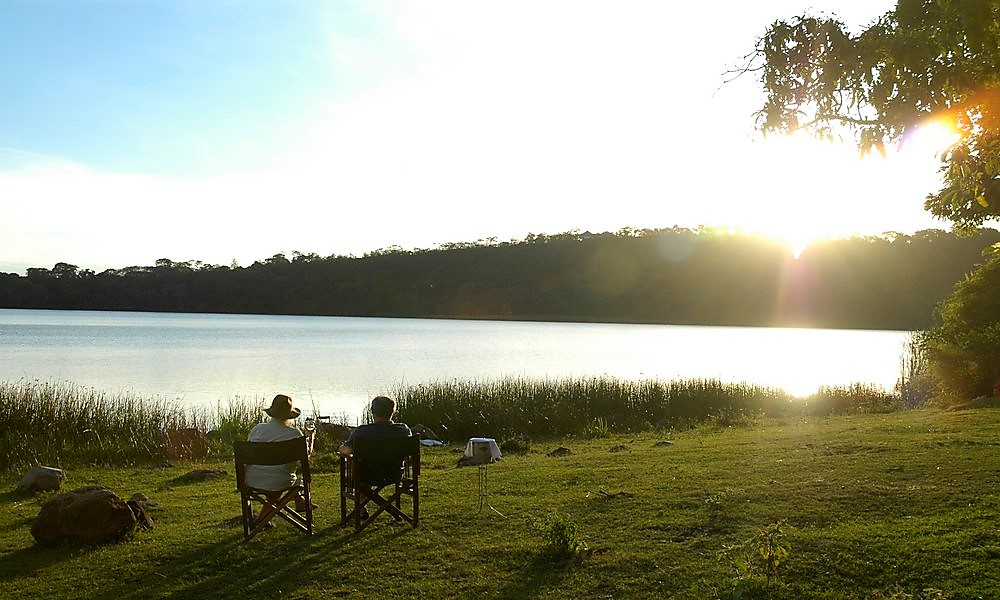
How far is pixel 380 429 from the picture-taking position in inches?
237

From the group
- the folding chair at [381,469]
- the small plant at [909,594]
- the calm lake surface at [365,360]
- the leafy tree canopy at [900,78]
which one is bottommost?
the calm lake surface at [365,360]

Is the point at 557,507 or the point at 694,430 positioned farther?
the point at 694,430

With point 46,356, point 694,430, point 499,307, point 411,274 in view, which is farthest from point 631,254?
point 694,430

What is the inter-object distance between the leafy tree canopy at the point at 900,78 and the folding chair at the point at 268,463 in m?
3.87

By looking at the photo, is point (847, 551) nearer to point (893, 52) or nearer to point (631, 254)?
point (893, 52)

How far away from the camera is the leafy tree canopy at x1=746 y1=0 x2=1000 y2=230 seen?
3.29m

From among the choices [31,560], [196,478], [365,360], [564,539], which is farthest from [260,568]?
[365,360]

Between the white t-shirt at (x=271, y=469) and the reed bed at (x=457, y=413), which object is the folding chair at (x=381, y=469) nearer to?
the white t-shirt at (x=271, y=469)

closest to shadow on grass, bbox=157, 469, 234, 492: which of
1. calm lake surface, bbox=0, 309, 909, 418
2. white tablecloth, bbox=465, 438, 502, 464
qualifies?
white tablecloth, bbox=465, 438, 502, 464

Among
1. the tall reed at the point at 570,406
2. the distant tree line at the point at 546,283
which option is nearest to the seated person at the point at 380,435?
the tall reed at the point at 570,406

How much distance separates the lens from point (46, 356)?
1218 inches

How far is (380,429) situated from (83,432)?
8251 millimetres

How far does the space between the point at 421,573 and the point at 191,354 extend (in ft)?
103

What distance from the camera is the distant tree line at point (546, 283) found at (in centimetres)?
7444
